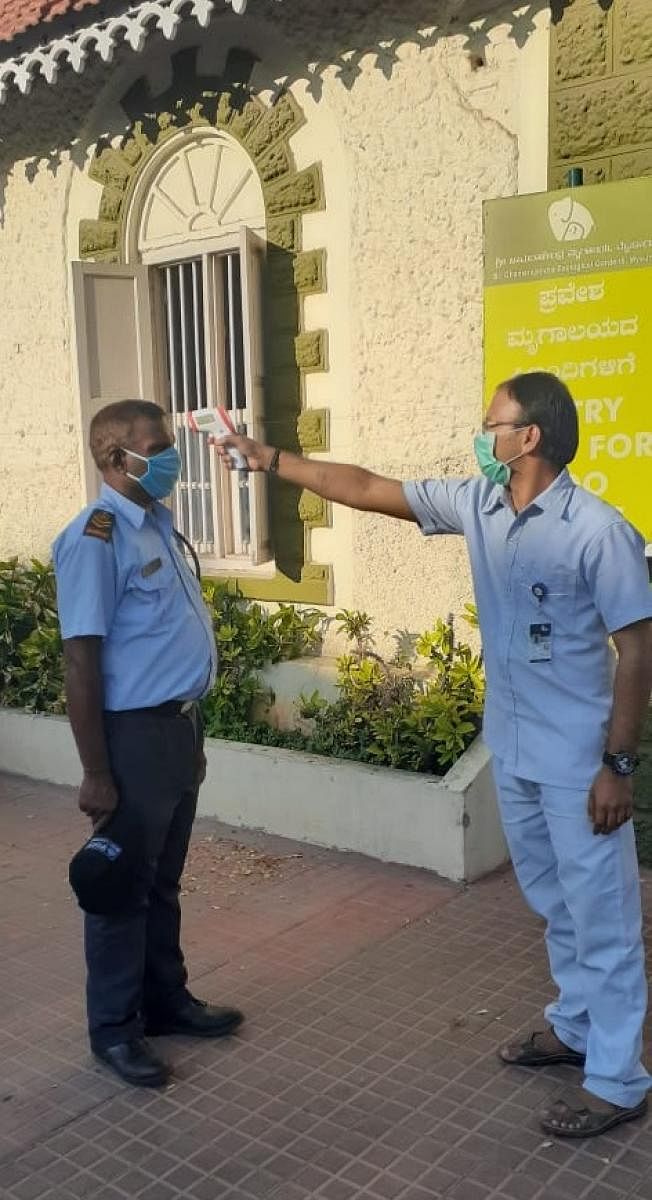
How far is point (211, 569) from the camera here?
664 cm

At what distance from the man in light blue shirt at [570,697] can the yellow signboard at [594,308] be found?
1.88 meters

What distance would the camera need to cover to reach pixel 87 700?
301cm

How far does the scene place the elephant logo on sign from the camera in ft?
15.2

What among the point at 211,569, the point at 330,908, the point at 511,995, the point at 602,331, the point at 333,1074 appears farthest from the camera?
the point at 211,569

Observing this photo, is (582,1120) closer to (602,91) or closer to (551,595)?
(551,595)

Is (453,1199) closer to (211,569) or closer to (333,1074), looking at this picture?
(333,1074)

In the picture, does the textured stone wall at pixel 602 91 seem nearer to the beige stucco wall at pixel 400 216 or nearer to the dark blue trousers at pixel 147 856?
the beige stucco wall at pixel 400 216

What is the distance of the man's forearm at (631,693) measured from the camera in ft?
8.72

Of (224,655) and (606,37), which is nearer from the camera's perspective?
(606,37)

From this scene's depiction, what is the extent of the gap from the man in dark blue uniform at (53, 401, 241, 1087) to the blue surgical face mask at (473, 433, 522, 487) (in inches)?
35.6

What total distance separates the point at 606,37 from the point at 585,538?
293 cm

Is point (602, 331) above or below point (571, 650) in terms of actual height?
above

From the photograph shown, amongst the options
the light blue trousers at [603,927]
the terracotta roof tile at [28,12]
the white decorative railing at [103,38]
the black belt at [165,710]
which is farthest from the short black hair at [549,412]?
the terracotta roof tile at [28,12]

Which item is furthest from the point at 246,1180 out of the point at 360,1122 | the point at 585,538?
the point at 585,538
